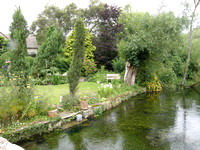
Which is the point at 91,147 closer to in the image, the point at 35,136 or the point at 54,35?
the point at 35,136

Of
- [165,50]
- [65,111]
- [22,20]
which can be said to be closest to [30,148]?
[65,111]

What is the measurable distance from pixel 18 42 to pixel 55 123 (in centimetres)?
315

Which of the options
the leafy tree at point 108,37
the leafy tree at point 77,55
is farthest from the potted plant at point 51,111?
the leafy tree at point 108,37

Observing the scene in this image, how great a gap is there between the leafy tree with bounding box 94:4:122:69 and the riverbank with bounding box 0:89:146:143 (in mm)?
7867

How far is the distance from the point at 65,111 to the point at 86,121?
971mm

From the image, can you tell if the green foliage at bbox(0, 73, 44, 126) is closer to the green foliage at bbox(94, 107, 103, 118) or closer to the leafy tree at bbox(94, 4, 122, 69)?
the green foliage at bbox(94, 107, 103, 118)

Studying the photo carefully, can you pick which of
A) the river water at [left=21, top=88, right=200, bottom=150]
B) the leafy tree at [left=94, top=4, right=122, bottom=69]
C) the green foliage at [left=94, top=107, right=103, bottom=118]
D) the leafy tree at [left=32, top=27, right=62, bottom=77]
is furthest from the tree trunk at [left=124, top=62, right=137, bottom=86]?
the leafy tree at [left=32, top=27, right=62, bottom=77]

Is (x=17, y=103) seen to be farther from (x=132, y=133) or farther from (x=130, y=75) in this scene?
(x=130, y=75)

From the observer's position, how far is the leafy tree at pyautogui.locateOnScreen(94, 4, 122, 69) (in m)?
15.7

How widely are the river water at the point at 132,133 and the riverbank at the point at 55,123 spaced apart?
0.25m

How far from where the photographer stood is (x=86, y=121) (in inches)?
259

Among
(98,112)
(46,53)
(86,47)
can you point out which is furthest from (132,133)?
(86,47)

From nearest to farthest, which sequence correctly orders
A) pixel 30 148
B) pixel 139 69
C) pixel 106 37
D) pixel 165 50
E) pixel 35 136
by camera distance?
1. pixel 30 148
2. pixel 35 136
3. pixel 165 50
4. pixel 139 69
5. pixel 106 37

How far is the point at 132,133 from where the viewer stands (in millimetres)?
5547
